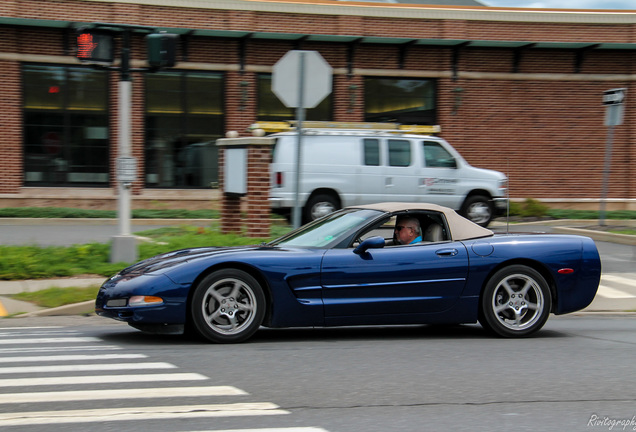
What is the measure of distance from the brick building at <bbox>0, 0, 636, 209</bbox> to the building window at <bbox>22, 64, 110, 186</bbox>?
3cm

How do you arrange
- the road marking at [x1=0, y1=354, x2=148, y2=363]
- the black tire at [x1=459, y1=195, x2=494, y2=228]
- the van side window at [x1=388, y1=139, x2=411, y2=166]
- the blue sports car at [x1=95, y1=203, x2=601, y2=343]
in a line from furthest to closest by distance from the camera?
1. the black tire at [x1=459, y1=195, x2=494, y2=228]
2. the van side window at [x1=388, y1=139, x2=411, y2=166]
3. the blue sports car at [x1=95, y1=203, x2=601, y2=343]
4. the road marking at [x1=0, y1=354, x2=148, y2=363]

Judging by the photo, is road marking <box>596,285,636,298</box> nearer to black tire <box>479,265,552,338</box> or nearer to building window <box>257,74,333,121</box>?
black tire <box>479,265,552,338</box>

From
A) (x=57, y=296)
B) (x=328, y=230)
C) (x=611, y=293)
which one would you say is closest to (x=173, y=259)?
(x=328, y=230)

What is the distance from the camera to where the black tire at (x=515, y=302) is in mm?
7359

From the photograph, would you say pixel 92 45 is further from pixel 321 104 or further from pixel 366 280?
pixel 321 104

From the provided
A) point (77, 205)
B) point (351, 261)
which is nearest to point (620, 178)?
point (77, 205)

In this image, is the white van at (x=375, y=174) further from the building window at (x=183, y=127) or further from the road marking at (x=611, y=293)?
the building window at (x=183, y=127)

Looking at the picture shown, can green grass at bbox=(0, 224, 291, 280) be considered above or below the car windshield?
below

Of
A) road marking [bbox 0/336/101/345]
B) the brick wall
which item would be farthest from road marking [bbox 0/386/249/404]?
the brick wall

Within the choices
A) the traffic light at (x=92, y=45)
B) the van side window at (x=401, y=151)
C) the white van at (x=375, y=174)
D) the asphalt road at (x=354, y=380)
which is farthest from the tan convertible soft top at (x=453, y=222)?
the van side window at (x=401, y=151)

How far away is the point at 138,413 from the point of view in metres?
4.62

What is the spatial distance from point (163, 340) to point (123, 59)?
528 cm

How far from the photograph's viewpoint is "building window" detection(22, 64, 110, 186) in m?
20.6

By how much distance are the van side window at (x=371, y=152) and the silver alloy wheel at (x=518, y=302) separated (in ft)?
29.4
